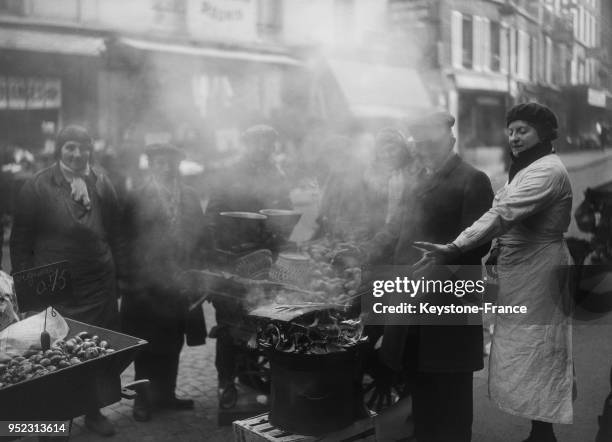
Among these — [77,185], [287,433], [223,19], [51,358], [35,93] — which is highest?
[223,19]

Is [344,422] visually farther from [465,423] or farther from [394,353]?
[465,423]

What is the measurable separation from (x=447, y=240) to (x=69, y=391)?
1745mm

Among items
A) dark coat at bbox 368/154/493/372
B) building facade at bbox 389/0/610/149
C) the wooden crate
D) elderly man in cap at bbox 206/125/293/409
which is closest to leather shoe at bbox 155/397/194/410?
elderly man in cap at bbox 206/125/293/409

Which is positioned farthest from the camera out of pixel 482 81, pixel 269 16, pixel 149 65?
pixel 269 16

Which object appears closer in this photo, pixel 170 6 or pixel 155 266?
pixel 155 266

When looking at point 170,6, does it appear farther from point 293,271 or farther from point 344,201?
point 293,271

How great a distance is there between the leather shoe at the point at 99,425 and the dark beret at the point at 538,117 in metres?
2.78

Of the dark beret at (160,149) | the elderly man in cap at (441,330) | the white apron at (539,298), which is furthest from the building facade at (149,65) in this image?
the white apron at (539,298)

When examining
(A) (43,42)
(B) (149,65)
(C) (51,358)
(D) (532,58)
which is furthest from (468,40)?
(A) (43,42)

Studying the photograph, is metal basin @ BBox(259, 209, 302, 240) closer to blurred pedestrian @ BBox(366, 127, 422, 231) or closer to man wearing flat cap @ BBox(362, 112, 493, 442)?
blurred pedestrian @ BBox(366, 127, 422, 231)

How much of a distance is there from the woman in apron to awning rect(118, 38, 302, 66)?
4.79 meters

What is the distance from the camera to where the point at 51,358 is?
2320 millimetres

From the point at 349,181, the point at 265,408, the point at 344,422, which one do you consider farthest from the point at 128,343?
the point at 349,181

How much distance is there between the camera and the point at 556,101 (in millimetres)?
3963
